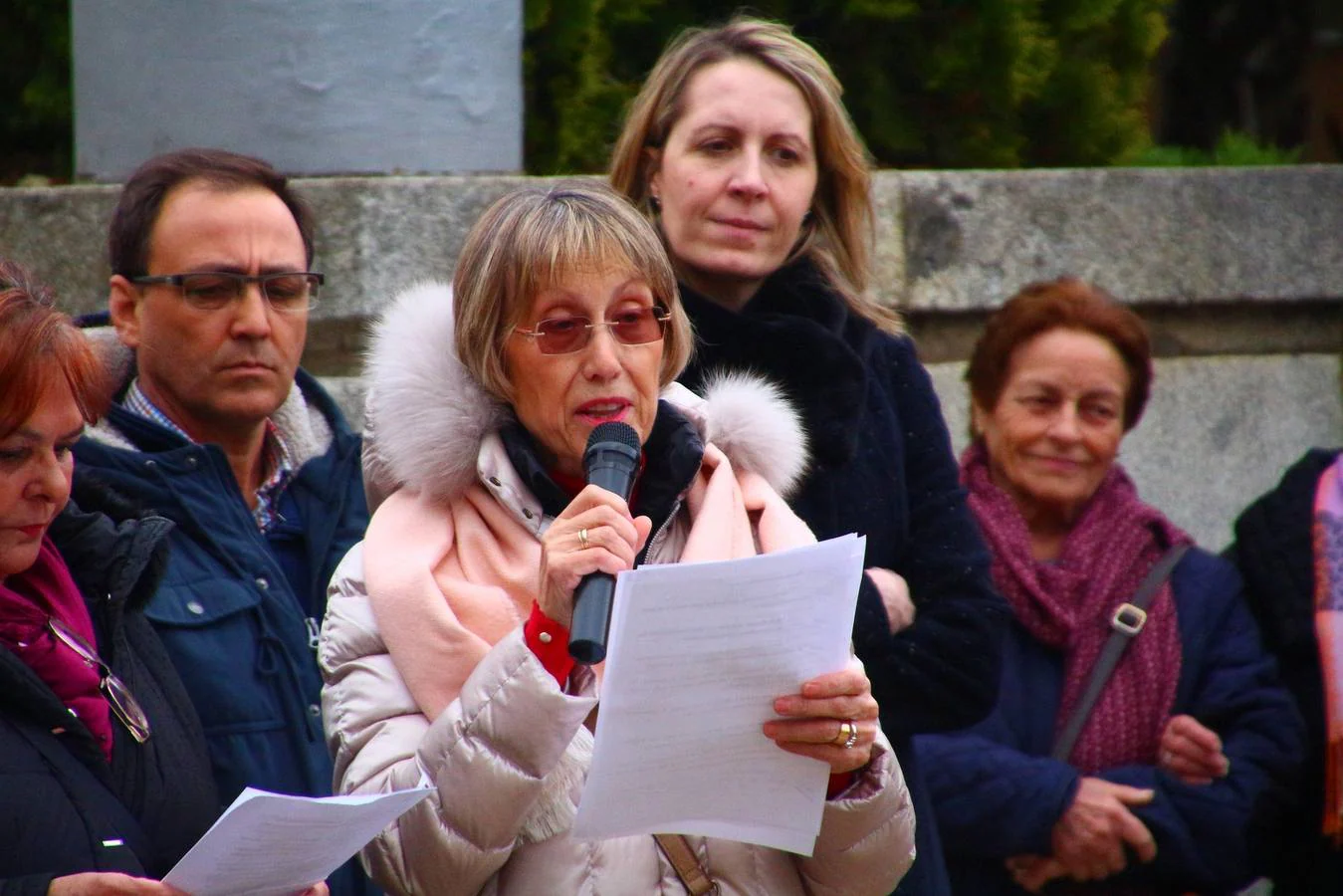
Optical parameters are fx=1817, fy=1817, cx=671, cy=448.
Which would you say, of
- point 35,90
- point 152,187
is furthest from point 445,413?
point 35,90

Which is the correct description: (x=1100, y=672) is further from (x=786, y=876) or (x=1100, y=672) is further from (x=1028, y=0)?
(x=1028, y=0)

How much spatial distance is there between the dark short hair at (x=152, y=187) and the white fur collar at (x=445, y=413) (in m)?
0.77

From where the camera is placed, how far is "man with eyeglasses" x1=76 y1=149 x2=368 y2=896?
3.12m

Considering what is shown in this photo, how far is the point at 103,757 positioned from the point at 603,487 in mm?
832

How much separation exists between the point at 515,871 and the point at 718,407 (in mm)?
797

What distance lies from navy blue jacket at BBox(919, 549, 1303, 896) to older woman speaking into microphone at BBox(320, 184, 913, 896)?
4.23ft

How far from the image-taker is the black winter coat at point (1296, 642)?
4.29 m

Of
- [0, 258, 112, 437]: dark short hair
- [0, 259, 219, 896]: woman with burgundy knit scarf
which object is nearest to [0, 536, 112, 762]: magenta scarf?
[0, 259, 219, 896]: woman with burgundy knit scarf

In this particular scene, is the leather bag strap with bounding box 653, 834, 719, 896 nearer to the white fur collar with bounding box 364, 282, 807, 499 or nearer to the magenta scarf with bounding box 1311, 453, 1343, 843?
the white fur collar with bounding box 364, 282, 807, 499

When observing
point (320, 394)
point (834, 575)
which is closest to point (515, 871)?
point (834, 575)

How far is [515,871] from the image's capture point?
2.55 meters

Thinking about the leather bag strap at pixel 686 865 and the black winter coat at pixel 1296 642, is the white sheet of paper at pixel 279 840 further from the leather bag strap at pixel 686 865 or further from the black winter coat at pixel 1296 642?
the black winter coat at pixel 1296 642

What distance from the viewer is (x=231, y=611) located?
10.3ft

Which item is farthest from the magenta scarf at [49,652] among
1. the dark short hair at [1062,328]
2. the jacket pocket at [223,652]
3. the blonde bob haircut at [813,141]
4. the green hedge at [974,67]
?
the green hedge at [974,67]
